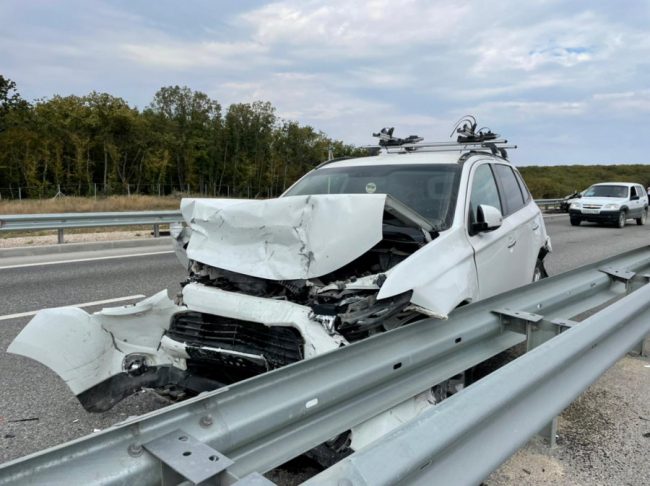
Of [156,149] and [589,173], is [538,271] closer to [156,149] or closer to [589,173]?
[156,149]

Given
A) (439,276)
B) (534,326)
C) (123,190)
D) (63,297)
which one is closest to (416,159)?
(439,276)

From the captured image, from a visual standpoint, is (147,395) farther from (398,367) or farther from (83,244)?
(83,244)

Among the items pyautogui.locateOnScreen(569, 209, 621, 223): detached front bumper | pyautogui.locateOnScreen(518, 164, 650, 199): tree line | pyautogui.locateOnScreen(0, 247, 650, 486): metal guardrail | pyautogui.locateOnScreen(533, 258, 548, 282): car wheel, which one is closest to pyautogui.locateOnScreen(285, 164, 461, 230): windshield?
pyautogui.locateOnScreen(0, 247, 650, 486): metal guardrail

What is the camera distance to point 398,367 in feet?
8.57

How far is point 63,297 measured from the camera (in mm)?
7031

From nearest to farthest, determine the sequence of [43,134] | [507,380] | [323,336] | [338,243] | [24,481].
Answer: [24,481] < [507,380] < [323,336] < [338,243] < [43,134]

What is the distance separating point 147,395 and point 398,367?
7.66 ft

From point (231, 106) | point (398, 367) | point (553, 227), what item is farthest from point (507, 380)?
point (231, 106)

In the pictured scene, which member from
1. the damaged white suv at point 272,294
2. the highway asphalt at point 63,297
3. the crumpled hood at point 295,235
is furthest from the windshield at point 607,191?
the crumpled hood at point 295,235

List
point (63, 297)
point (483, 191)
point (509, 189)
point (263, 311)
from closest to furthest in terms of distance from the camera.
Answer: point (263, 311) < point (483, 191) < point (509, 189) < point (63, 297)

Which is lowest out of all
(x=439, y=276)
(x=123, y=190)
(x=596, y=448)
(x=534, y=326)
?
(x=123, y=190)

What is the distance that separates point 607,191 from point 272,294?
21990 mm

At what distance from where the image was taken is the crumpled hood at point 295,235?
3223 mm

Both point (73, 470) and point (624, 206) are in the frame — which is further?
point (624, 206)
